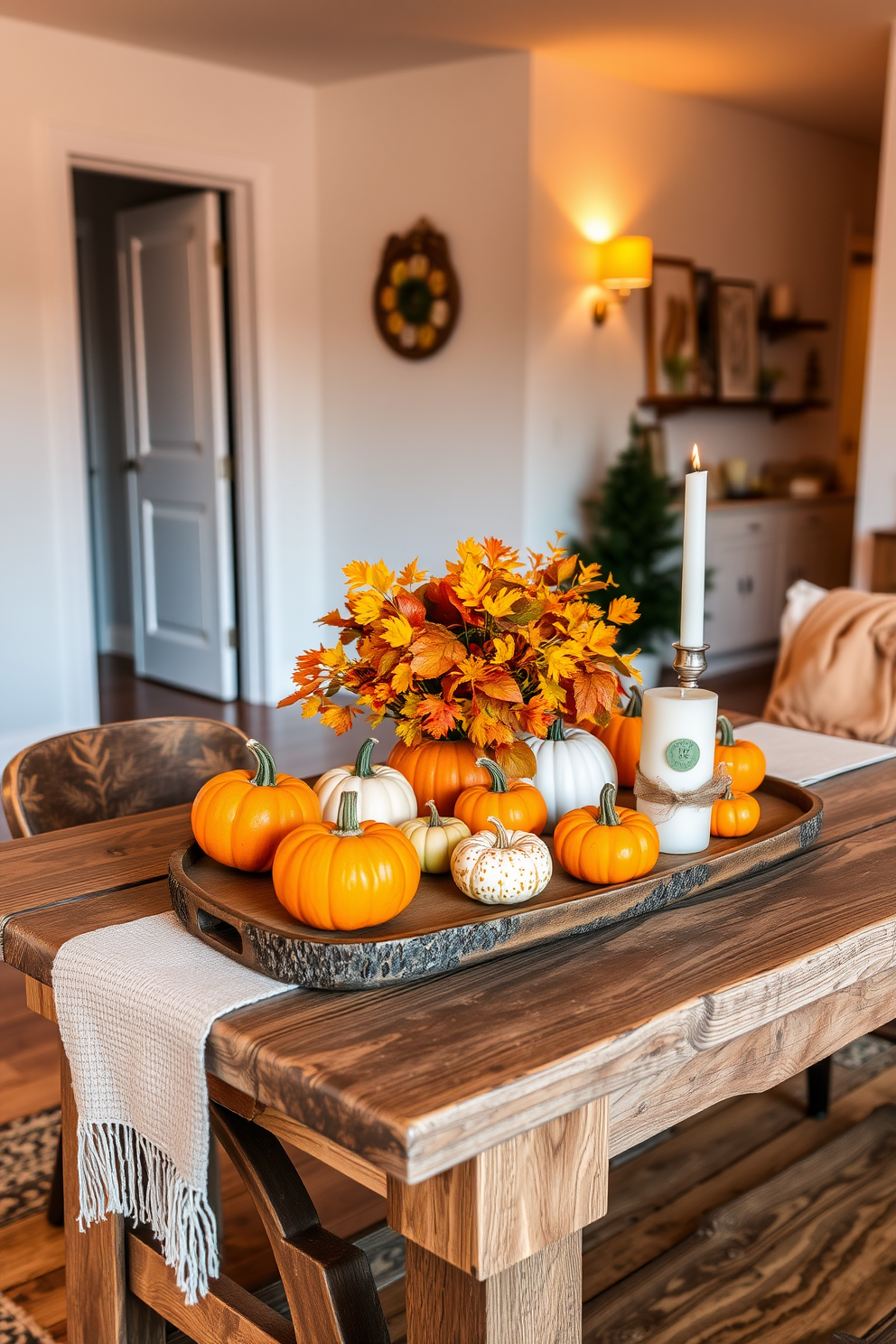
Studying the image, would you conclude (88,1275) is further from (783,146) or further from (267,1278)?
(783,146)

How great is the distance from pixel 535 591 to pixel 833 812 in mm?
545

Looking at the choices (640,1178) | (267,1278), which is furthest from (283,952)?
(640,1178)

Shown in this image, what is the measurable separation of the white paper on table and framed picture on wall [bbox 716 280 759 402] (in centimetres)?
426

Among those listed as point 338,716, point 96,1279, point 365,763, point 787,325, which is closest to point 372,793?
point 365,763

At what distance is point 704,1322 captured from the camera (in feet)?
5.36

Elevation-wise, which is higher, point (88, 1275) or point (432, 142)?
point (432, 142)

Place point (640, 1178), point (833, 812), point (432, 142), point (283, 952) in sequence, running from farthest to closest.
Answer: point (432, 142) < point (640, 1178) < point (833, 812) < point (283, 952)

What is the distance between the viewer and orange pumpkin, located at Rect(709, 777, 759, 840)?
52.9 inches

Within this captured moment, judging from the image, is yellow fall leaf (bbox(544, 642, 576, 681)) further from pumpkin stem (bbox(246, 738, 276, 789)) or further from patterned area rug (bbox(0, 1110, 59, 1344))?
patterned area rug (bbox(0, 1110, 59, 1344))

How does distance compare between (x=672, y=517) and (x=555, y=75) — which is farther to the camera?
(x=672, y=517)

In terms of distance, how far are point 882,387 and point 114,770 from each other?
379 cm

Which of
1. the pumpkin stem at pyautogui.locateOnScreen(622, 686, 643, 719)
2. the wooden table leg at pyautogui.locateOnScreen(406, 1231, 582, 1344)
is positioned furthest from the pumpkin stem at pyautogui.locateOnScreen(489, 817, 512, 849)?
the pumpkin stem at pyautogui.locateOnScreen(622, 686, 643, 719)

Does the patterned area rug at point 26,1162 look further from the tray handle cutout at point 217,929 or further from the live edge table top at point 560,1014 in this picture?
the tray handle cutout at point 217,929

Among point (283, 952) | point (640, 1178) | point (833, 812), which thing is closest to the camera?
point (283, 952)
